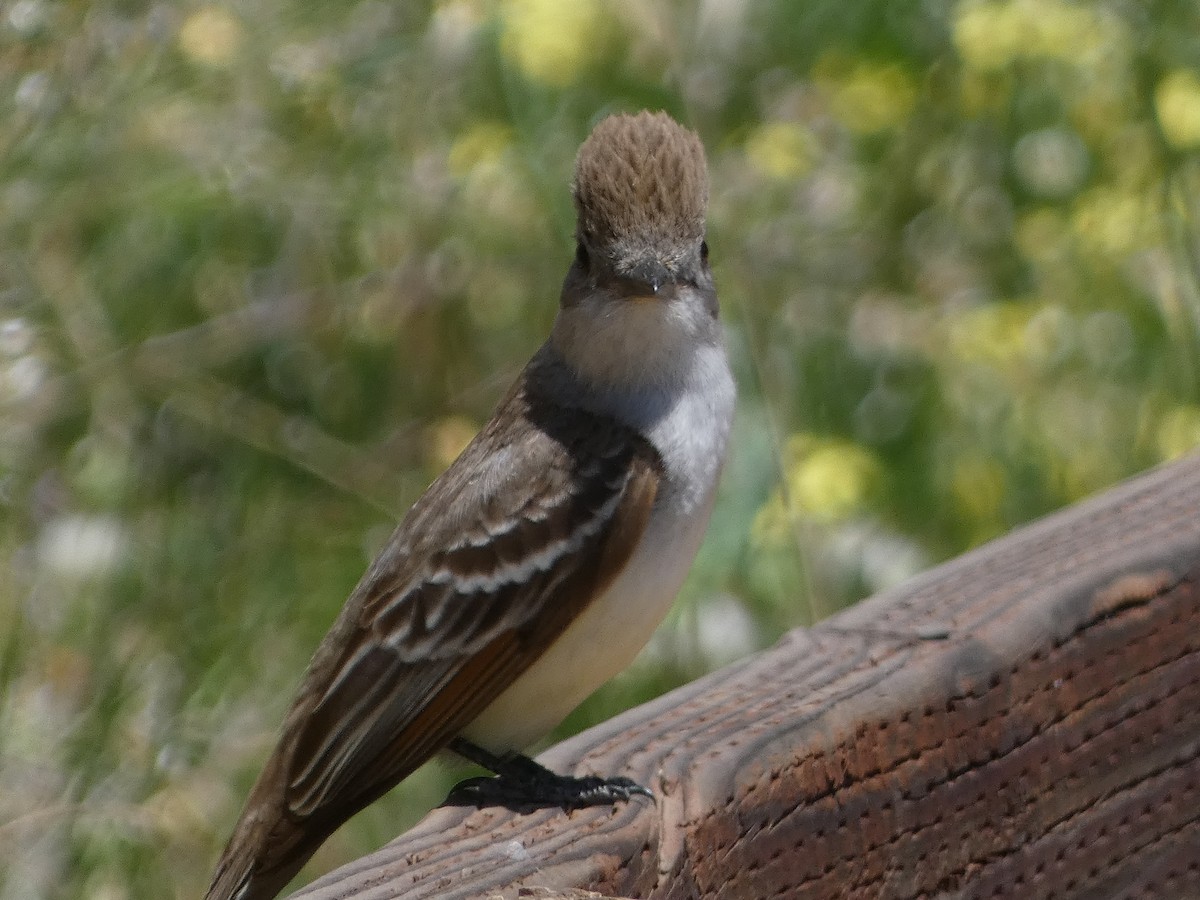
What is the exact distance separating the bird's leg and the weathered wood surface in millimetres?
26

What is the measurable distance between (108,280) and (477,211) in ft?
3.11

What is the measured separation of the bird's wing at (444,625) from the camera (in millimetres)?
2799

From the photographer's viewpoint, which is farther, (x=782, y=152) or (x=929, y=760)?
(x=782, y=152)

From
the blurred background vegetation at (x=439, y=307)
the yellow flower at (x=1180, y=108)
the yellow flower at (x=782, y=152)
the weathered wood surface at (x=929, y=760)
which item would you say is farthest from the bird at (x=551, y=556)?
the yellow flower at (x=1180, y=108)

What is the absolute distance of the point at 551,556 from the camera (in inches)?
115

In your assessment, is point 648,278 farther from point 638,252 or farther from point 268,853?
point 268,853

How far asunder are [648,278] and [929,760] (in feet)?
3.38

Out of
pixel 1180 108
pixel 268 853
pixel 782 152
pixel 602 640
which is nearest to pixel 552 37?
pixel 782 152

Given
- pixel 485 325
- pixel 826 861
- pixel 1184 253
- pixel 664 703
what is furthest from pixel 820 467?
pixel 826 861

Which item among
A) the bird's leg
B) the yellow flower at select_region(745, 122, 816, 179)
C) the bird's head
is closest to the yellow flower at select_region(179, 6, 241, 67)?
the yellow flower at select_region(745, 122, 816, 179)

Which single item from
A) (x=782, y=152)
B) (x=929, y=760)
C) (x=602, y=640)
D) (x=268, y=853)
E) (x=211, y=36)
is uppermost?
(x=211, y=36)

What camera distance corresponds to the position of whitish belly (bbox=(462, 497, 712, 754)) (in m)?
2.88

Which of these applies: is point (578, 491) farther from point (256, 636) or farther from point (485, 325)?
point (485, 325)

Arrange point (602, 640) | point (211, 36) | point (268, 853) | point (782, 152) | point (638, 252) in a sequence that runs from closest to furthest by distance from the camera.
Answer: point (268, 853) → point (602, 640) → point (638, 252) → point (211, 36) → point (782, 152)
